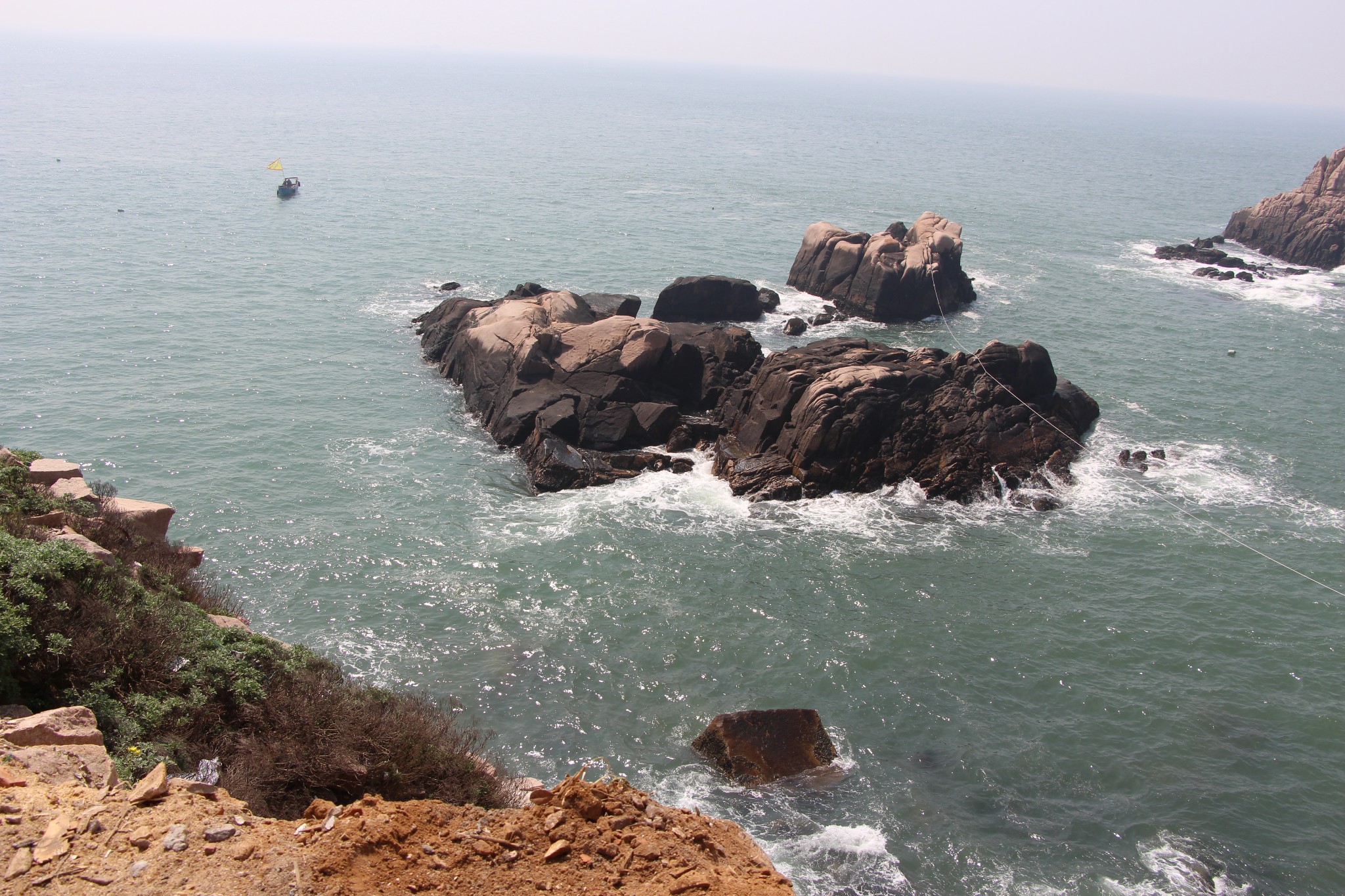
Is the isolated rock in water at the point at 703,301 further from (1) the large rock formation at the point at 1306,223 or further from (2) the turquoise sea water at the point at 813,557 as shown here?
(1) the large rock formation at the point at 1306,223

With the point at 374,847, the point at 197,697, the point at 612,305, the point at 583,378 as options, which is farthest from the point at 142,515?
the point at 612,305

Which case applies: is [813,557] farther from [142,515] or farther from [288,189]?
[288,189]

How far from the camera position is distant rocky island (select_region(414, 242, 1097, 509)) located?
3272 cm

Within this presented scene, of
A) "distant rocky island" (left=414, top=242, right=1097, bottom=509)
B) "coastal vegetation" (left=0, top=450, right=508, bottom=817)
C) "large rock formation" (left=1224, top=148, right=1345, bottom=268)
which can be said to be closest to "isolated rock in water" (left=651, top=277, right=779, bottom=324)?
"distant rocky island" (left=414, top=242, right=1097, bottom=509)

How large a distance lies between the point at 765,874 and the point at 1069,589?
18975 mm

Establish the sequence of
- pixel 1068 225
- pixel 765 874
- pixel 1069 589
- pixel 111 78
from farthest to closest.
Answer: pixel 111 78
pixel 1068 225
pixel 1069 589
pixel 765 874

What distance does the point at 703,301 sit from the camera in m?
49.8

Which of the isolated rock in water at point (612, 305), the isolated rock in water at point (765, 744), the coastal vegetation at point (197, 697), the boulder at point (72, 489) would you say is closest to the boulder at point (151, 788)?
the coastal vegetation at point (197, 697)

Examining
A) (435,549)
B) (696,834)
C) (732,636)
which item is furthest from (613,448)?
(696,834)

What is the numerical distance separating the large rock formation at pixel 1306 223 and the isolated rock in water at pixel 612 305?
183 ft

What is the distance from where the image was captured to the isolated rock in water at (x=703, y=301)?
163 feet

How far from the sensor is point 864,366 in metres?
35.2

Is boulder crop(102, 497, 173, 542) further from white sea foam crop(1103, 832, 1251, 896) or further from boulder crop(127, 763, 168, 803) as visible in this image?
white sea foam crop(1103, 832, 1251, 896)

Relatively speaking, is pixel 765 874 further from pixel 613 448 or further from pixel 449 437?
pixel 449 437
